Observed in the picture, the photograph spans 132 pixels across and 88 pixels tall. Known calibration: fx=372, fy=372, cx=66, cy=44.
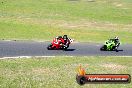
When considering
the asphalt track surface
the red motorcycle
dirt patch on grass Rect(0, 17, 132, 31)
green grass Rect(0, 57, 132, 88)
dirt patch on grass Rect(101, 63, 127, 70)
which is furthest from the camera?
dirt patch on grass Rect(0, 17, 132, 31)

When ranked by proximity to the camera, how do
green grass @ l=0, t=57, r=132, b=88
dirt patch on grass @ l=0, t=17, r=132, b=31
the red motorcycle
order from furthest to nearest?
dirt patch on grass @ l=0, t=17, r=132, b=31 → the red motorcycle → green grass @ l=0, t=57, r=132, b=88

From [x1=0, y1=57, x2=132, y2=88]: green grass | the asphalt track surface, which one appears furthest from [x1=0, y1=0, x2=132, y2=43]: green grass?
[x1=0, y1=57, x2=132, y2=88]: green grass

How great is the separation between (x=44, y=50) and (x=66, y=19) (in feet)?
80.5

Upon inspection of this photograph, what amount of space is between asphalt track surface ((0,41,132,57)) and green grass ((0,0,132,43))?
416 cm

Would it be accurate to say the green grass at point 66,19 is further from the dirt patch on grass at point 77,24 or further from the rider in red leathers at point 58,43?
the rider in red leathers at point 58,43

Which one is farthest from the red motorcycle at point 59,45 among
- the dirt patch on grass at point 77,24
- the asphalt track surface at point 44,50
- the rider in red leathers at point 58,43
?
the dirt patch on grass at point 77,24

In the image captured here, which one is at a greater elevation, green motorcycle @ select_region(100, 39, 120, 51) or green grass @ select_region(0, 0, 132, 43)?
green motorcycle @ select_region(100, 39, 120, 51)

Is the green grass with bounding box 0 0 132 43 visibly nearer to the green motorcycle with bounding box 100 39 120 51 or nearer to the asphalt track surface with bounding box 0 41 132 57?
the asphalt track surface with bounding box 0 41 132 57

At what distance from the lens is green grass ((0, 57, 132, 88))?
19.6 m

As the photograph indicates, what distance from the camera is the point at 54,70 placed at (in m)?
23.0

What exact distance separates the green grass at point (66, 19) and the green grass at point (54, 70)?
1143 centimetres

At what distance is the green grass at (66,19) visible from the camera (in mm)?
41969

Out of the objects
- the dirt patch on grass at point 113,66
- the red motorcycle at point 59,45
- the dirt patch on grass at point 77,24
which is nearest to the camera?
the dirt patch on grass at point 113,66

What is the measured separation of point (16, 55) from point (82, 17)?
99.1 ft
